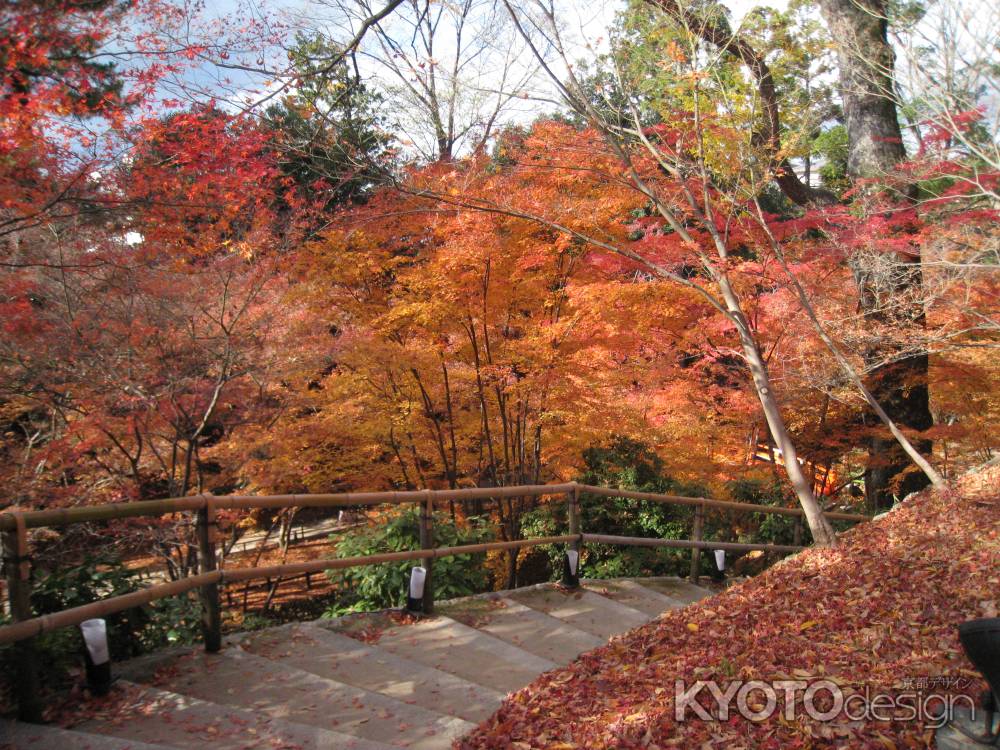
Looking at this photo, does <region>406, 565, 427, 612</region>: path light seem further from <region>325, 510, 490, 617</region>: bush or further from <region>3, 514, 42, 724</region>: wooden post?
<region>3, 514, 42, 724</region>: wooden post

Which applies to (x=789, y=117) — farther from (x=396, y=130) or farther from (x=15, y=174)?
(x=15, y=174)

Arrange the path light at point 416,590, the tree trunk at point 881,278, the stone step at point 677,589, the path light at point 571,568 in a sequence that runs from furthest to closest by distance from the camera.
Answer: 1. the tree trunk at point 881,278
2. the stone step at point 677,589
3. the path light at point 571,568
4. the path light at point 416,590

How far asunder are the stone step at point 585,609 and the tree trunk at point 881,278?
451 cm

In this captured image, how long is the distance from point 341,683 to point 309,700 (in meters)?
0.23

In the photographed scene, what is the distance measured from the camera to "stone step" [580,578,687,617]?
5.63m

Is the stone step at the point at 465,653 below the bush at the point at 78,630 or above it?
below

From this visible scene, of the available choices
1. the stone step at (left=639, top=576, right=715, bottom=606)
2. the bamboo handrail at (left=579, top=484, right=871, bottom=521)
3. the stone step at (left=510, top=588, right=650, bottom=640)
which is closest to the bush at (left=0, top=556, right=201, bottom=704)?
the stone step at (left=510, top=588, right=650, bottom=640)

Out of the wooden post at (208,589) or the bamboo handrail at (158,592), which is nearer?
the bamboo handrail at (158,592)

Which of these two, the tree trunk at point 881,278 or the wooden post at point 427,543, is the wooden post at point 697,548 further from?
the wooden post at point 427,543

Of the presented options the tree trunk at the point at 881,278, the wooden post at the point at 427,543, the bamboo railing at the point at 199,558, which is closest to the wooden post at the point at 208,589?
the bamboo railing at the point at 199,558

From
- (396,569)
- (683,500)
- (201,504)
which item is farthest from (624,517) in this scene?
(201,504)

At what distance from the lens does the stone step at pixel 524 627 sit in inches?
174

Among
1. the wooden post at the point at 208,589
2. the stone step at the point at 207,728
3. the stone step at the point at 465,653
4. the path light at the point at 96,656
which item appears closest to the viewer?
the stone step at the point at 207,728

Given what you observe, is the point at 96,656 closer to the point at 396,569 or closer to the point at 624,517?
the point at 396,569
